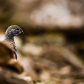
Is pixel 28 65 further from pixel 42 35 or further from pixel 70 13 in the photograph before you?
pixel 70 13

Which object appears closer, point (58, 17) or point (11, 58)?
point (11, 58)

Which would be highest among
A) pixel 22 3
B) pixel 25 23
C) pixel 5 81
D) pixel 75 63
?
pixel 22 3

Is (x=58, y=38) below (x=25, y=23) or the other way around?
below

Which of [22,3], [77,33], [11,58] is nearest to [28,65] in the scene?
[11,58]

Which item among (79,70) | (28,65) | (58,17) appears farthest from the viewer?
(58,17)

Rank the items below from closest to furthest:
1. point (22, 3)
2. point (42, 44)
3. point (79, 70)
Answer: point (79, 70), point (42, 44), point (22, 3)

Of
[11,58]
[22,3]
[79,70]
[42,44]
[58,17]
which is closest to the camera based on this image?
[11,58]

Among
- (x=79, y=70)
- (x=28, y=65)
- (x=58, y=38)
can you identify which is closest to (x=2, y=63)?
(x=28, y=65)

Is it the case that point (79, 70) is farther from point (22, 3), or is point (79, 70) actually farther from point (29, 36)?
point (22, 3)

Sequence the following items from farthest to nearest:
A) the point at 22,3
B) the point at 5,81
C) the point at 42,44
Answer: the point at 22,3, the point at 42,44, the point at 5,81
